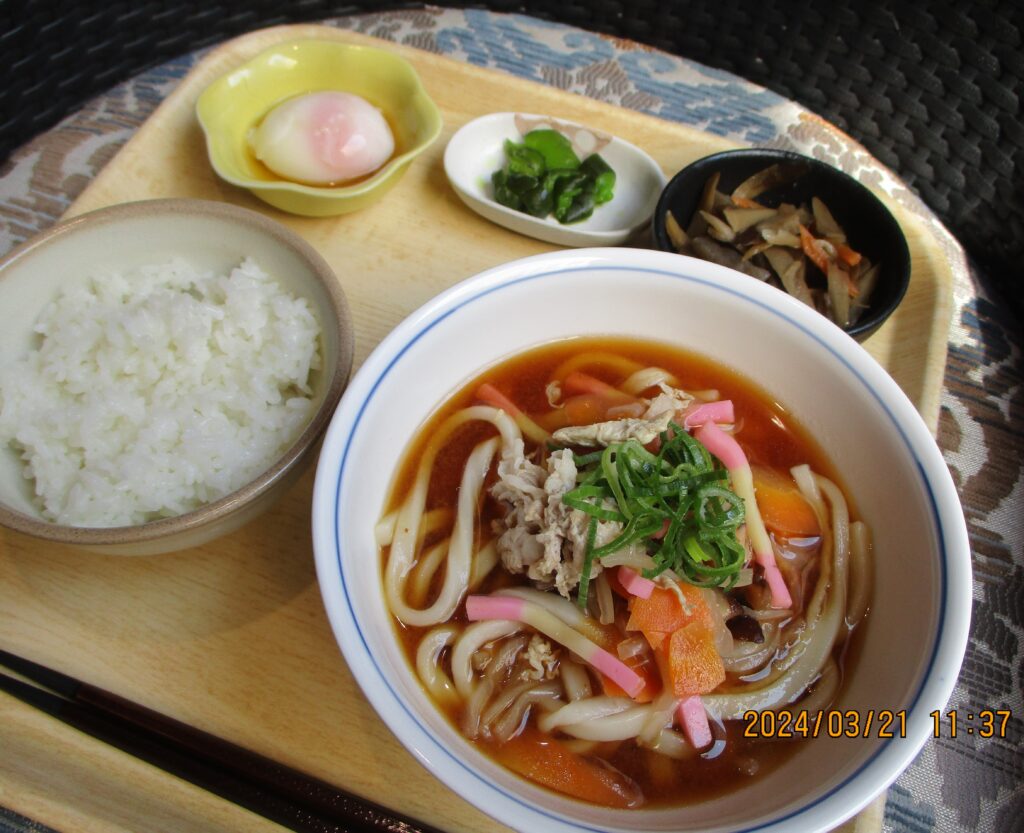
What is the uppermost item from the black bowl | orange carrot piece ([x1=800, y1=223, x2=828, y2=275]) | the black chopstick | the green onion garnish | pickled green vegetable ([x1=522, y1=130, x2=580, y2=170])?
the black bowl

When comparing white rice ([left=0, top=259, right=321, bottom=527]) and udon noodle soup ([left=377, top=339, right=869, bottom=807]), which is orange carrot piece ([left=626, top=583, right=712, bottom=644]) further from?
white rice ([left=0, top=259, right=321, bottom=527])

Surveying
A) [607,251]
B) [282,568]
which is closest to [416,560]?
[282,568]

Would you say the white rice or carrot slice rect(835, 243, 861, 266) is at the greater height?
carrot slice rect(835, 243, 861, 266)

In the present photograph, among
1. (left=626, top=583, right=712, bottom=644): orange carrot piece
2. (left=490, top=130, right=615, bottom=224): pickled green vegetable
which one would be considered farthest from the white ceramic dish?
(left=626, top=583, right=712, bottom=644): orange carrot piece

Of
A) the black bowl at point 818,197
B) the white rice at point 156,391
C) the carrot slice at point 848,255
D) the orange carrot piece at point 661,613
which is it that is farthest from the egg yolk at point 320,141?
the orange carrot piece at point 661,613

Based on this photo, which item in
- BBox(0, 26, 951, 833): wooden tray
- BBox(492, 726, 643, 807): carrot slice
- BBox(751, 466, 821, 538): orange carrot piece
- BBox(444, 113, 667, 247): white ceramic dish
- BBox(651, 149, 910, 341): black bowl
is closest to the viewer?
BBox(492, 726, 643, 807): carrot slice

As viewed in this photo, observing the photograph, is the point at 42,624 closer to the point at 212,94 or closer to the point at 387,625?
the point at 387,625

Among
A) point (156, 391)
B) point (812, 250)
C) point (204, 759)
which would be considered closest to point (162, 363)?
point (156, 391)
